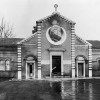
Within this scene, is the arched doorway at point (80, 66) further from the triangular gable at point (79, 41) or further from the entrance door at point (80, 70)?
the triangular gable at point (79, 41)

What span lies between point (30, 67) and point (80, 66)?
7009mm

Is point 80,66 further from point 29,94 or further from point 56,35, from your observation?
point 29,94

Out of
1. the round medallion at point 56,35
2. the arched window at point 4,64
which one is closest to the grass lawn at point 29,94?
the round medallion at point 56,35

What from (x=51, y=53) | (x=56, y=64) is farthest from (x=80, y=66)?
(x=51, y=53)

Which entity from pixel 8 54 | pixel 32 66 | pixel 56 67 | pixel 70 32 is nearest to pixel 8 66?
pixel 8 54

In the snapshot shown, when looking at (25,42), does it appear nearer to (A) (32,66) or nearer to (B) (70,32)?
(A) (32,66)

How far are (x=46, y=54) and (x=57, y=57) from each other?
1620 millimetres

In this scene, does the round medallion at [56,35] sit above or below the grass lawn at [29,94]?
above

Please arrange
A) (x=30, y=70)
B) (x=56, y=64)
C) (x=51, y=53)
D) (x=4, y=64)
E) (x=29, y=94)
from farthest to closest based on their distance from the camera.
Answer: (x=4, y=64) → (x=56, y=64) → (x=51, y=53) → (x=30, y=70) → (x=29, y=94)

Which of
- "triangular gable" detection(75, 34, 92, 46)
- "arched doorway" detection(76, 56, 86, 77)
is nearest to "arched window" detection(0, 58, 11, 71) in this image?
"arched doorway" detection(76, 56, 86, 77)

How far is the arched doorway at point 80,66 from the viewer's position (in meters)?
34.5

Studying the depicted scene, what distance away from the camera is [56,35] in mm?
34562

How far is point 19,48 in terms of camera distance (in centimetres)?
3338

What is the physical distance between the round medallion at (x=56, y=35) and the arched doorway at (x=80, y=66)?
139 inches
